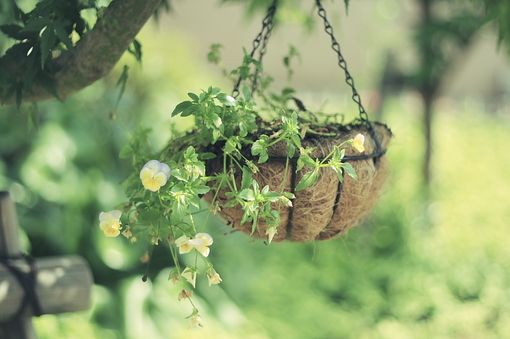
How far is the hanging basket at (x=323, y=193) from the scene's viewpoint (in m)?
1.94

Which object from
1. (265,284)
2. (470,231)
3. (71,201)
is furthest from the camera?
(470,231)

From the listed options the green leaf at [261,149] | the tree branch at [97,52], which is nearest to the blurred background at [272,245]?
the tree branch at [97,52]

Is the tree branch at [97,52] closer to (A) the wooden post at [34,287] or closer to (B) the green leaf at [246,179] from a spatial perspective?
(A) the wooden post at [34,287]

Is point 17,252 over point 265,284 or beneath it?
beneath

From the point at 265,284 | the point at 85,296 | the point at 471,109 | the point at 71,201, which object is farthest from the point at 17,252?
the point at 471,109

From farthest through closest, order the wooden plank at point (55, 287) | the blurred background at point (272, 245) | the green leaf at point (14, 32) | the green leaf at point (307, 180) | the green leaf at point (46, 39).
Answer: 1. the blurred background at point (272, 245)
2. the wooden plank at point (55, 287)
3. the green leaf at point (14, 32)
4. the green leaf at point (46, 39)
5. the green leaf at point (307, 180)

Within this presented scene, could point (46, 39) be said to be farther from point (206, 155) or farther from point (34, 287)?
point (34, 287)

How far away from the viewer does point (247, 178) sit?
183cm

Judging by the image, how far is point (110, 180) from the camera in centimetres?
517

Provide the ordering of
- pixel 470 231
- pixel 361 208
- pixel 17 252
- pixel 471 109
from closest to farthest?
1. pixel 361 208
2. pixel 17 252
3. pixel 470 231
4. pixel 471 109

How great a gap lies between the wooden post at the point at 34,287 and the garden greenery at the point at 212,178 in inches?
18.5

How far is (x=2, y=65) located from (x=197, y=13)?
33.3 ft

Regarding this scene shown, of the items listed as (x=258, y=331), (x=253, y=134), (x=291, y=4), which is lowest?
(x=253, y=134)

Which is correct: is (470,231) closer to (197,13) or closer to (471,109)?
(471,109)
